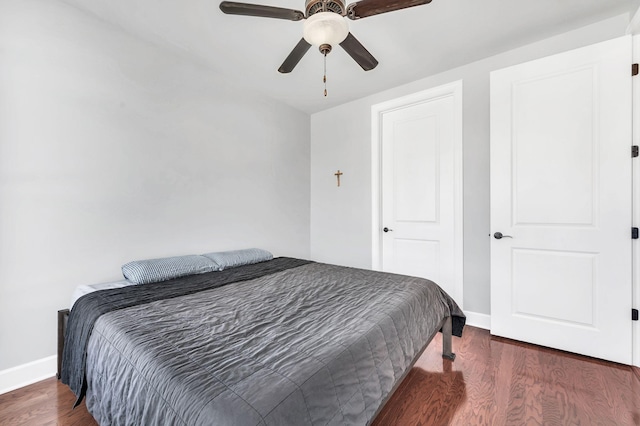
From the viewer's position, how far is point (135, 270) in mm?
2070

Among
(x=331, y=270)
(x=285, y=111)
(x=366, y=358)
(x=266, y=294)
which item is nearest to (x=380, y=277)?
(x=331, y=270)

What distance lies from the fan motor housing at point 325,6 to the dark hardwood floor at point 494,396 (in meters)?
2.19

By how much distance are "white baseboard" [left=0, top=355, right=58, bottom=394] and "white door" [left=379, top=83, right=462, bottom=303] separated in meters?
3.07

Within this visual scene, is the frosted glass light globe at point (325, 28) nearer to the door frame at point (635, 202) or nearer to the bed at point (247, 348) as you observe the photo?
the bed at point (247, 348)

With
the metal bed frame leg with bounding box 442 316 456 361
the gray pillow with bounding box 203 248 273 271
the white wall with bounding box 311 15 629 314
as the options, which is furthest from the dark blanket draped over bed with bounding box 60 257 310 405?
the white wall with bounding box 311 15 629 314

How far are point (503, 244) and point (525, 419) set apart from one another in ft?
4.53

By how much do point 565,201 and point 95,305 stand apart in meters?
3.31

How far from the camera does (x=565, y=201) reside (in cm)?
224

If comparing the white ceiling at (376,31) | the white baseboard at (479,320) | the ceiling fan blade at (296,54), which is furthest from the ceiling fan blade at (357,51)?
the white baseboard at (479,320)

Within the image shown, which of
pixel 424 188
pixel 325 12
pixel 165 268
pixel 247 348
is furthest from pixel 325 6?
pixel 424 188

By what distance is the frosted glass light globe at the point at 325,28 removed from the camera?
1.42 meters

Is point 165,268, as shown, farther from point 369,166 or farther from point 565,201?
point 565,201

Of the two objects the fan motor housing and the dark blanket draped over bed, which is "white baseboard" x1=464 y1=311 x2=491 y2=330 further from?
the fan motor housing

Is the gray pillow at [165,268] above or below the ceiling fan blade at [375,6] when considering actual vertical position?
below
